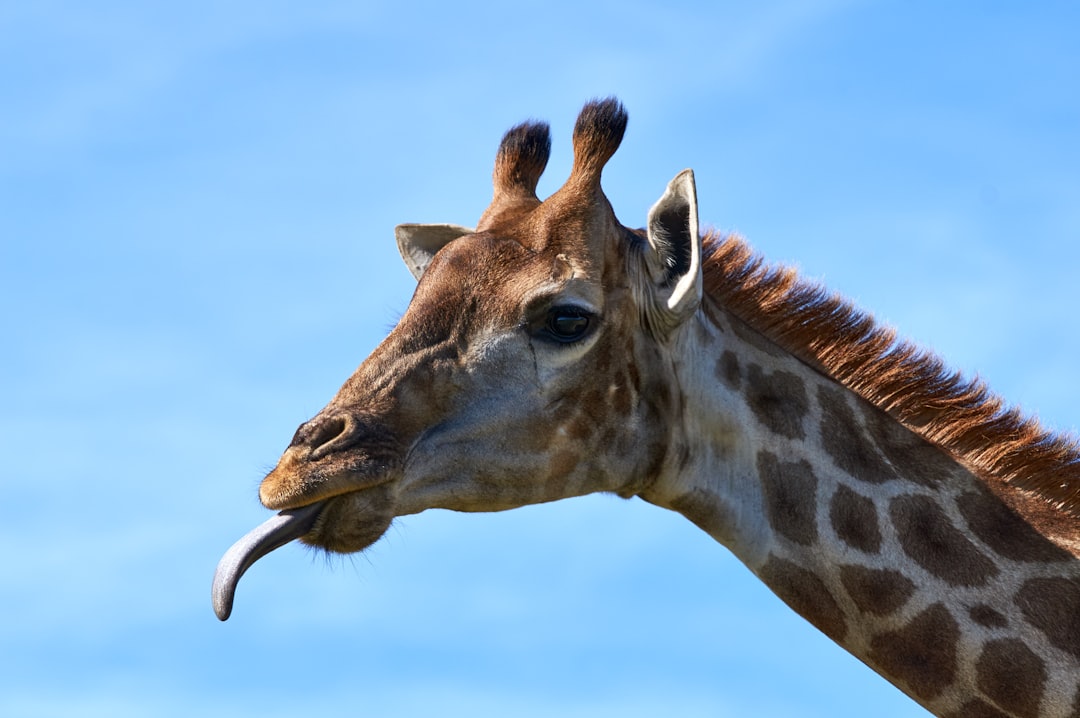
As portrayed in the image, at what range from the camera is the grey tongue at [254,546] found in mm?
8055

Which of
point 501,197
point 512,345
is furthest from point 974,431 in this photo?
point 501,197

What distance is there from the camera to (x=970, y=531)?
870 cm

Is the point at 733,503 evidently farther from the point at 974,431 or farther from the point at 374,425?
the point at 374,425

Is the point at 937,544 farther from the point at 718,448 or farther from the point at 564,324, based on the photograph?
the point at 564,324

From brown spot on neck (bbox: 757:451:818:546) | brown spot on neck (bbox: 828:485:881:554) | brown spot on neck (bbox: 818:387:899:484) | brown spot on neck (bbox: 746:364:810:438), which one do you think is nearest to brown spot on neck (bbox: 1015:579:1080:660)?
brown spot on neck (bbox: 828:485:881:554)

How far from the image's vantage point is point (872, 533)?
871cm

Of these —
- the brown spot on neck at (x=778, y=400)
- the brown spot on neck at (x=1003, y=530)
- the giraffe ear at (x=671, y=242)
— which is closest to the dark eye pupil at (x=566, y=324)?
the giraffe ear at (x=671, y=242)

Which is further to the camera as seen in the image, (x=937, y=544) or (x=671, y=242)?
(x=671, y=242)

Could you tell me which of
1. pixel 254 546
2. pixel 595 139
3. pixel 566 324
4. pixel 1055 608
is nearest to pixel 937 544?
pixel 1055 608

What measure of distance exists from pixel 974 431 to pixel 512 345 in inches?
116

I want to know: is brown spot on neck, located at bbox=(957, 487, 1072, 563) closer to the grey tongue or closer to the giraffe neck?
the giraffe neck

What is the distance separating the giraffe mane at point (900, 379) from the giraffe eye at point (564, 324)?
121cm

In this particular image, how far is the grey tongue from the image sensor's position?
8055mm

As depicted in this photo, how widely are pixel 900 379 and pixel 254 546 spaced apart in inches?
165
